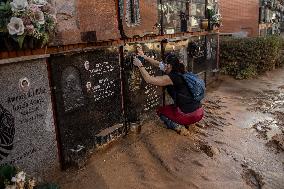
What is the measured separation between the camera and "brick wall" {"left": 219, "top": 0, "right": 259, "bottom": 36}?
906 inches

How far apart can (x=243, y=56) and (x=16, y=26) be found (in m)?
12.5

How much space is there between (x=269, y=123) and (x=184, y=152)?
134 inches

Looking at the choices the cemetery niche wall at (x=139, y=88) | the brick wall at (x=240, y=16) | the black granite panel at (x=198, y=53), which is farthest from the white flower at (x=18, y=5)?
the brick wall at (x=240, y=16)

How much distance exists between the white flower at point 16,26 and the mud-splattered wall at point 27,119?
0.50 metres

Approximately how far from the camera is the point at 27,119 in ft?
16.7

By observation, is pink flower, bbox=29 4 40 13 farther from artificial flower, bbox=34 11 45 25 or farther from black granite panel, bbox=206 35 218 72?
black granite panel, bbox=206 35 218 72

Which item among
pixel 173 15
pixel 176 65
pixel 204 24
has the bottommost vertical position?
pixel 176 65

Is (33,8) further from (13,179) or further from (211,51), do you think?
(211,51)

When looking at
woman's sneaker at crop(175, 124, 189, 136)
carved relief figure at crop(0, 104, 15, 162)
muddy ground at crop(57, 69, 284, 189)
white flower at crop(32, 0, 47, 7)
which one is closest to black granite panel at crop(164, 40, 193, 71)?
muddy ground at crop(57, 69, 284, 189)

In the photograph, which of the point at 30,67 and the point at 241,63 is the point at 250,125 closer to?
the point at 30,67

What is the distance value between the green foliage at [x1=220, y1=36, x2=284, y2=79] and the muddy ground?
226 inches

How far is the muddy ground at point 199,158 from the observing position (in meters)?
5.81

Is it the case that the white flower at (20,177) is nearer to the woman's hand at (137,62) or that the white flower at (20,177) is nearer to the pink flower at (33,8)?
the pink flower at (33,8)

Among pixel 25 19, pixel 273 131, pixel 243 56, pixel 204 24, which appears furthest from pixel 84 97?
pixel 243 56
